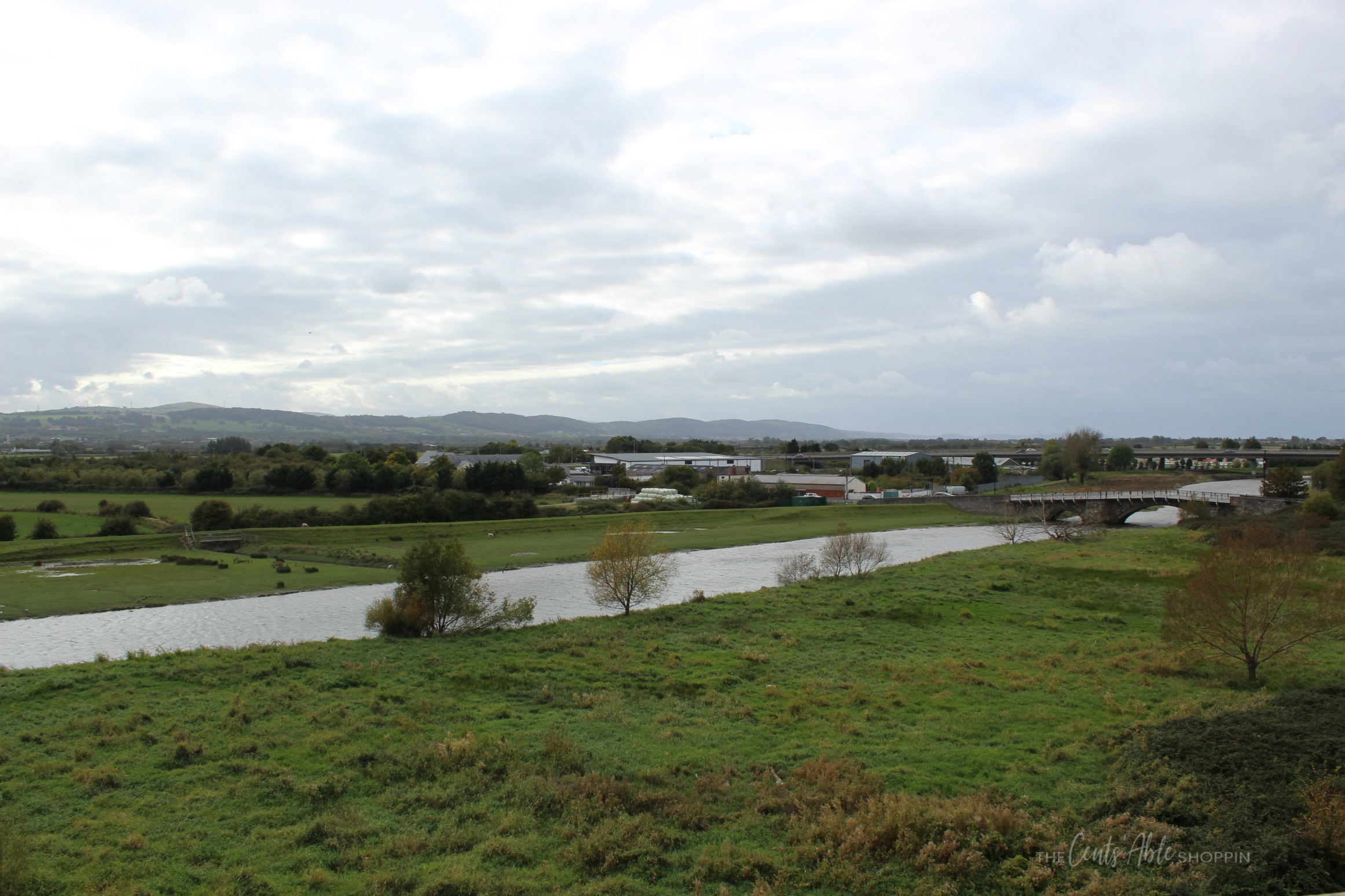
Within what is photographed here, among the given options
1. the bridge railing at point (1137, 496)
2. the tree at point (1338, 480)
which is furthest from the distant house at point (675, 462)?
the tree at point (1338, 480)

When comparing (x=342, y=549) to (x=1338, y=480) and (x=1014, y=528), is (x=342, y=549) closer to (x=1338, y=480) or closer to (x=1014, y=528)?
(x=1014, y=528)

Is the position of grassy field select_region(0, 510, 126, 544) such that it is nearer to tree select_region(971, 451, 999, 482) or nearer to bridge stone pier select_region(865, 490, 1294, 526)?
bridge stone pier select_region(865, 490, 1294, 526)

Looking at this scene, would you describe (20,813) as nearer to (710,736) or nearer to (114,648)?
(710,736)

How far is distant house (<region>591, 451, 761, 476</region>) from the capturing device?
391 ft

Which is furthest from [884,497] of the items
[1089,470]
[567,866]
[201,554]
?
[567,866]

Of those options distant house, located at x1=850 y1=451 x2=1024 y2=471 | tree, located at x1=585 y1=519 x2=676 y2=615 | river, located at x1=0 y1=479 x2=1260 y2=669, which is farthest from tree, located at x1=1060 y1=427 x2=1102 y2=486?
tree, located at x1=585 y1=519 x2=676 y2=615

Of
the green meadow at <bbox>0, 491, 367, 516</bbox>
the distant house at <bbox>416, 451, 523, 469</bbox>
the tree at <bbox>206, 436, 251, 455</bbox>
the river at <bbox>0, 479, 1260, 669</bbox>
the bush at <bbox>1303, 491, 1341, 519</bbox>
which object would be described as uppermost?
the tree at <bbox>206, 436, 251, 455</bbox>

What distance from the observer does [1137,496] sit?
235 feet

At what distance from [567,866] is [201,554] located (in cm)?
4955

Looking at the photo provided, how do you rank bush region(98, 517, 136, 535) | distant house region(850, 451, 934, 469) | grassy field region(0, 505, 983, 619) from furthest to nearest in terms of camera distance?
distant house region(850, 451, 934, 469), bush region(98, 517, 136, 535), grassy field region(0, 505, 983, 619)

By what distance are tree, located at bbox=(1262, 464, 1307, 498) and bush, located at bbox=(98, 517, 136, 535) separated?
305 feet

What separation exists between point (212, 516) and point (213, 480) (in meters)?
25.1

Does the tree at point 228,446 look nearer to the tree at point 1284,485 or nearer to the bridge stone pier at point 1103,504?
the bridge stone pier at point 1103,504

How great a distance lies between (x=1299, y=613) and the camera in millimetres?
17562
